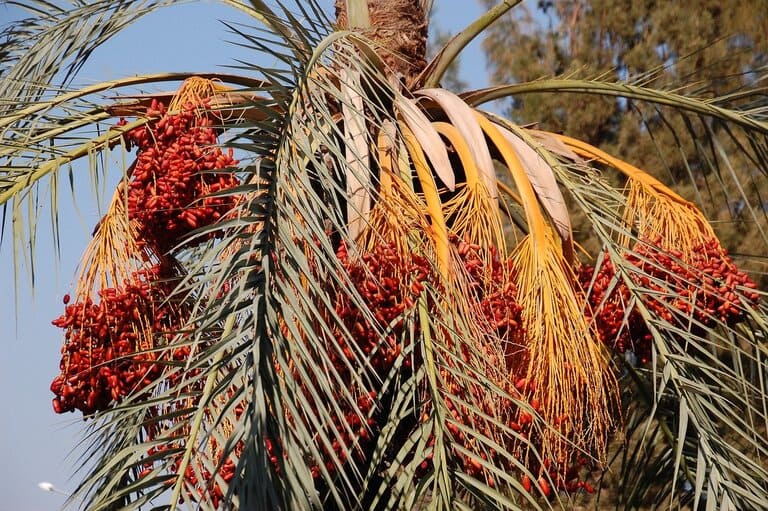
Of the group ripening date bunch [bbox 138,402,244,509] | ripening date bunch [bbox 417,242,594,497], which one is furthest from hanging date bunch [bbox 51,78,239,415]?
ripening date bunch [bbox 417,242,594,497]

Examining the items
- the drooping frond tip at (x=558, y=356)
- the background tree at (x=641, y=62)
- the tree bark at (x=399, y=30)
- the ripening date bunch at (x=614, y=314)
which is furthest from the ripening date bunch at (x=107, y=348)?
the background tree at (x=641, y=62)

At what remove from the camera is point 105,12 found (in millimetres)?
3635

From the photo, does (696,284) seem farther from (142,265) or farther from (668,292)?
(142,265)

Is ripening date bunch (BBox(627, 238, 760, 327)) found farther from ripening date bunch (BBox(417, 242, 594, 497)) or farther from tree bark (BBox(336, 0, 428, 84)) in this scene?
tree bark (BBox(336, 0, 428, 84))

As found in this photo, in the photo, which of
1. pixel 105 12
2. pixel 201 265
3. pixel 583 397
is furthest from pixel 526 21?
pixel 201 265

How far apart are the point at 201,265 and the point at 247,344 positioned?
19 cm

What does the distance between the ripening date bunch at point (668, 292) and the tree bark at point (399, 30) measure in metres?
1.02

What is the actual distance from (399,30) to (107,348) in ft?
4.98

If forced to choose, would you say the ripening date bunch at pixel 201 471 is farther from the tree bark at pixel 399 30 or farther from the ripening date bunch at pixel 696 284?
the tree bark at pixel 399 30

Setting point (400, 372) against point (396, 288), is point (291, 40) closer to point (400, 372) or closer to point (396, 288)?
point (396, 288)

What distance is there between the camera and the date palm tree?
2.21m

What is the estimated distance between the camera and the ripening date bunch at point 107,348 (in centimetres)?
267

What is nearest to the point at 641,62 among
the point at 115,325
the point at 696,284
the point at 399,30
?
the point at 399,30

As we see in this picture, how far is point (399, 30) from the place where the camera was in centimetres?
361
